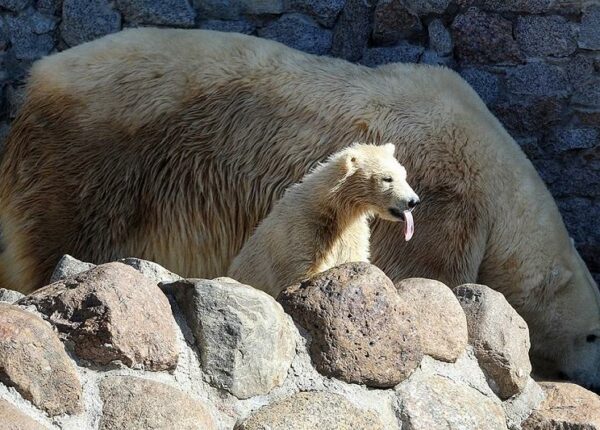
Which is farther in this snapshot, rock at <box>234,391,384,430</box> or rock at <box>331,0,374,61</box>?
rock at <box>331,0,374,61</box>

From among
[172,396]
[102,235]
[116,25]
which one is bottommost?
[102,235]

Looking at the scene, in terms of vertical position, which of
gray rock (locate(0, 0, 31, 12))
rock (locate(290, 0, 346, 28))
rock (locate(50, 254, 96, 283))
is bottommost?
gray rock (locate(0, 0, 31, 12))

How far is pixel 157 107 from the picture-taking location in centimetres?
466

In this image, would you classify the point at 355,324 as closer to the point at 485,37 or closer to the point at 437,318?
the point at 437,318

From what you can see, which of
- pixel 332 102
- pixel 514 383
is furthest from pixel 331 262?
pixel 332 102

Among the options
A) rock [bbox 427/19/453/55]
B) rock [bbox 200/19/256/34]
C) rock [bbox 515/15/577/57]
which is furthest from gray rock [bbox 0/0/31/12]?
rock [bbox 515/15/577/57]

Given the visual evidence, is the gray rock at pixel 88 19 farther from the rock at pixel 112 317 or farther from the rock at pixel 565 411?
the rock at pixel 112 317

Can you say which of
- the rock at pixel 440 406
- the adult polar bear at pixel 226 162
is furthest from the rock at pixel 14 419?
the adult polar bear at pixel 226 162

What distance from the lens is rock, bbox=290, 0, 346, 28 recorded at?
5.62 m

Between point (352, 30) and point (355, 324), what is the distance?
349 cm

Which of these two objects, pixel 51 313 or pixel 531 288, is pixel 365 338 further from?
pixel 531 288

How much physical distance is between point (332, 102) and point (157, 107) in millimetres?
733

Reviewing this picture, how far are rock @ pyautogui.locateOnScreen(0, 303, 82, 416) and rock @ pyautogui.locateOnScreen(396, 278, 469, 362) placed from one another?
33.1 inches

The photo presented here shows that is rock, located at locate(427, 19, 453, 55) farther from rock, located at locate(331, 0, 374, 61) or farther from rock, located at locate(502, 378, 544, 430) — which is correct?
rock, located at locate(502, 378, 544, 430)
